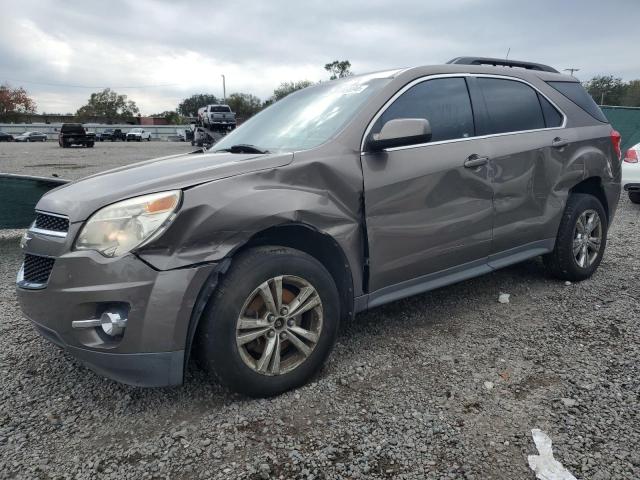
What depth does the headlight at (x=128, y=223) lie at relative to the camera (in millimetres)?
2123

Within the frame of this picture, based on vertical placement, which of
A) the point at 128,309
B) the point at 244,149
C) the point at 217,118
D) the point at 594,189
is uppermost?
the point at 217,118

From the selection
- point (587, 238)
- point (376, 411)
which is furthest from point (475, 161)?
point (376, 411)

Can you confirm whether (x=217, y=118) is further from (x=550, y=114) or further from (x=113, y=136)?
(x=550, y=114)

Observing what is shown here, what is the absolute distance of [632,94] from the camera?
61.4m

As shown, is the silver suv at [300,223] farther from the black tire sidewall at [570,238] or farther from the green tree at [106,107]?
the green tree at [106,107]

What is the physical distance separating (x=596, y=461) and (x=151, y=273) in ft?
6.80

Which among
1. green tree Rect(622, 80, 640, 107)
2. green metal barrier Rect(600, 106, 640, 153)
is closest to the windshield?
green metal barrier Rect(600, 106, 640, 153)

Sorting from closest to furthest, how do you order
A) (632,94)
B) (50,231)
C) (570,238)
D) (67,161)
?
(50,231) → (570,238) → (67,161) → (632,94)

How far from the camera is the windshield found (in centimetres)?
290

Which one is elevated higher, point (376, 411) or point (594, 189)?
point (594, 189)

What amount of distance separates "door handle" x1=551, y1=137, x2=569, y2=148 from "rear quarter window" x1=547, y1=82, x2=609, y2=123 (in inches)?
19.9

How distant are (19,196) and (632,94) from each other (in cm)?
7361

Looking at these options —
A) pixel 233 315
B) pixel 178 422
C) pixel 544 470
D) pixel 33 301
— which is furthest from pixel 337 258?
pixel 33 301

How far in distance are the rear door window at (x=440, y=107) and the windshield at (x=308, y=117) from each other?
0.18 meters
